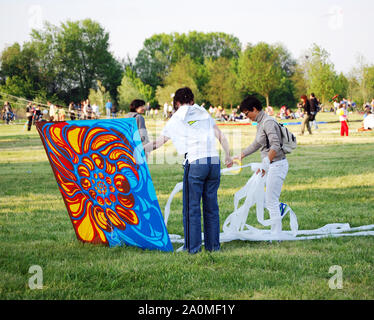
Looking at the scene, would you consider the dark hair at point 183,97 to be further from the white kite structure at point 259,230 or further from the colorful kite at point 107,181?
the white kite structure at point 259,230

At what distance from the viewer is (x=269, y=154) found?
5875mm

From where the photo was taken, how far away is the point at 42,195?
377 inches

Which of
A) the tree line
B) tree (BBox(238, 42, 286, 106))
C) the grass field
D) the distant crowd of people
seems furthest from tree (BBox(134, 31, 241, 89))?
the grass field

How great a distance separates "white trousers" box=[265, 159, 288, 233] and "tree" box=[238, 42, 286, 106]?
72902 mm

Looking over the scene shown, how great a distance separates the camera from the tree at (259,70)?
77438mm

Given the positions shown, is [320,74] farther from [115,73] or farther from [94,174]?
[115,73]

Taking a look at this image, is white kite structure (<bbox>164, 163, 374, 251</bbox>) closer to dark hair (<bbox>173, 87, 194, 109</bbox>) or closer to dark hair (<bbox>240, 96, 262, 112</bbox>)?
dark hair (<bbox>240, 96, 262, 112</bbox>)

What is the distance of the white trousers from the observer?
6.02 m

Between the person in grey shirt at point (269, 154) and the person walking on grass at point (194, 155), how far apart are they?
83 centimetres

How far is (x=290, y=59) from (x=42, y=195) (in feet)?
347

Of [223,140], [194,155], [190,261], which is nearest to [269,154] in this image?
[223,140]

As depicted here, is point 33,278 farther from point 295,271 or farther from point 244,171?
point 244,171

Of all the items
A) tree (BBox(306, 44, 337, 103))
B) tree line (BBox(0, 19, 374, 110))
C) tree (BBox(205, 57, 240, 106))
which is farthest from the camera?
tree (BBox(205, 57, 240, 106))

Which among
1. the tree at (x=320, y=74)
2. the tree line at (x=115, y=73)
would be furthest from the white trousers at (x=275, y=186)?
the tree line at (x=115, y=73)
